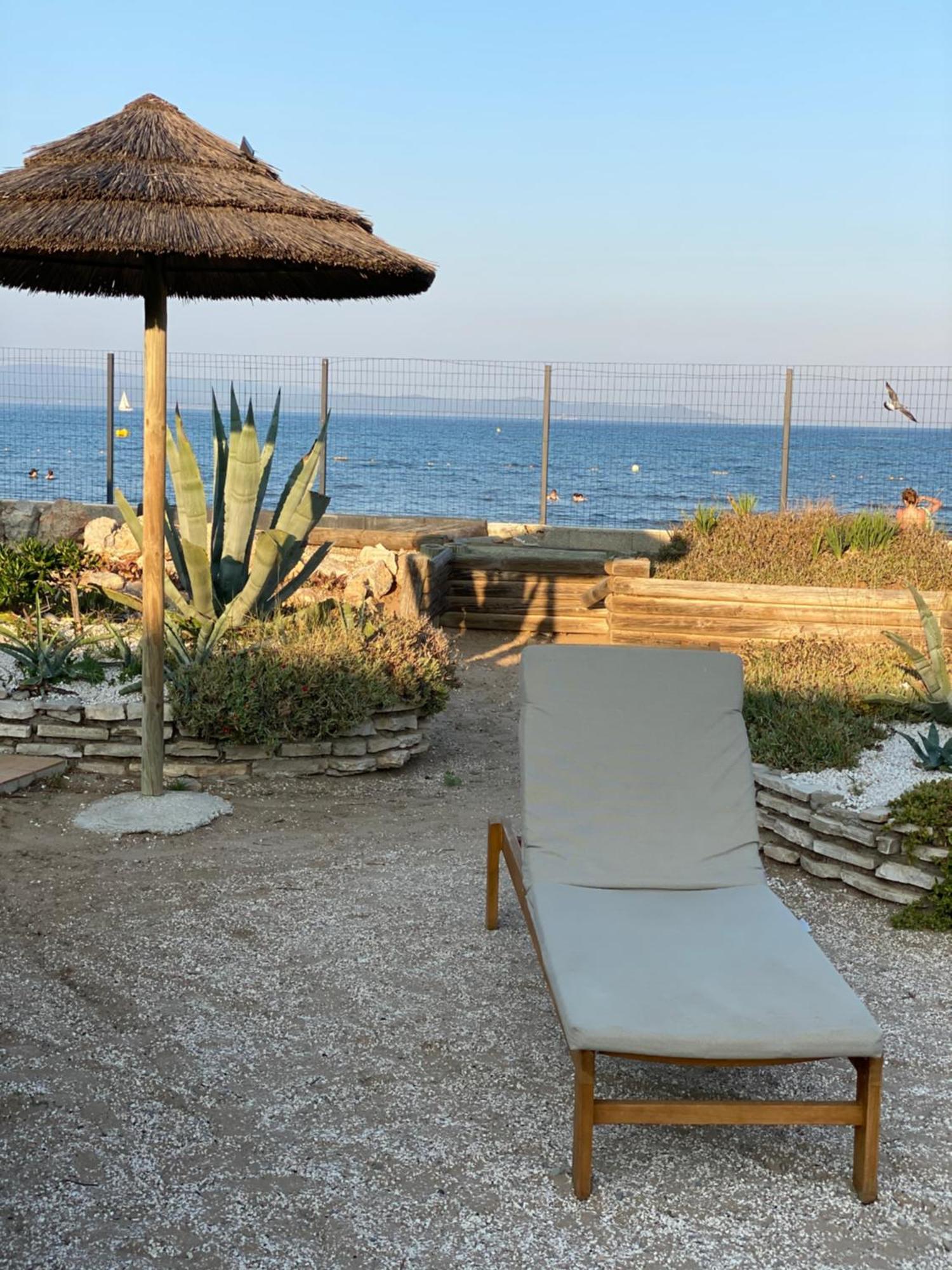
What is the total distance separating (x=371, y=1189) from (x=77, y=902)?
2.10 meters

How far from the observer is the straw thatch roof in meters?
4.59

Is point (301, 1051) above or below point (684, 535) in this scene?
below

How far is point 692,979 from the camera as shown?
3014 mm

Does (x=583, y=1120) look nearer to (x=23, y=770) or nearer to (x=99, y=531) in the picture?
(x=23, y=770)

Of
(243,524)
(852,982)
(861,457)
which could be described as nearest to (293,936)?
(852,982)

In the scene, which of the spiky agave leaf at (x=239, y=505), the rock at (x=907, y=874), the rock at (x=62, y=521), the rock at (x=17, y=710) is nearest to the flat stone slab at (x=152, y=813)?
the rock at (x=17, y=710)

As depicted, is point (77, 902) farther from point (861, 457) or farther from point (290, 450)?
point (861, 457)

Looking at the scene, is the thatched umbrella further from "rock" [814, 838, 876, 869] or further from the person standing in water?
the person standing in water

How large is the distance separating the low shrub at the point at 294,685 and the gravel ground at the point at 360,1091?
822 millimetres

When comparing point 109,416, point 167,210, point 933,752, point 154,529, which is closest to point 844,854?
point 933,752

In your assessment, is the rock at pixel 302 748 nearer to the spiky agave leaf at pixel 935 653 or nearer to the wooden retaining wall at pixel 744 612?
the spiky agave leaf at pixel 935 653

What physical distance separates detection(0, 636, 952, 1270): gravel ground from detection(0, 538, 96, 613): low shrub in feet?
8.13

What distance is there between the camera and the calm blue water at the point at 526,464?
34469 mm

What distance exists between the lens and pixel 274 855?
5.10 meters
